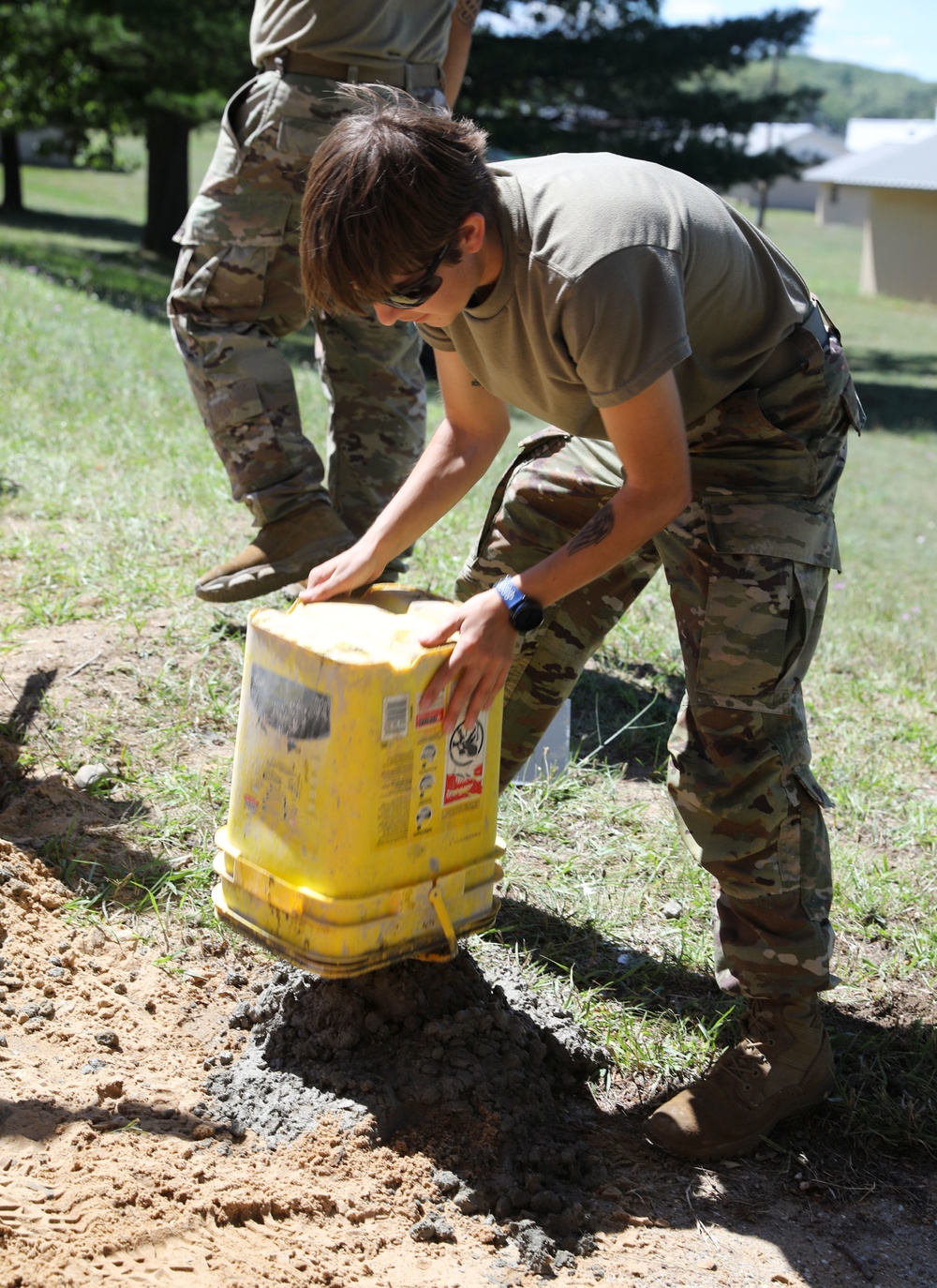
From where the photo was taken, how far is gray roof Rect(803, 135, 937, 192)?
86.5 ft

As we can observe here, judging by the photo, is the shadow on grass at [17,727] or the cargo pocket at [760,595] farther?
the shadow on grass at [17,727]

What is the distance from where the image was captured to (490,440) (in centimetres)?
247

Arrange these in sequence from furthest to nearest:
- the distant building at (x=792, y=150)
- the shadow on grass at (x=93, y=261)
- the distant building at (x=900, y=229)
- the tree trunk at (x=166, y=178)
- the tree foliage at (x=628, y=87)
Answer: the distant building at (x=792, y=150) → the distant building at (x=900, y=229) → the tree trunk at (x=166, y=178) → the tree foliage at (x=628, y=87) → the shadow on grass at (x=93, y=261)

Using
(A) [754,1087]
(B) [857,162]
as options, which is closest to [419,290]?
(A) [754,1087]

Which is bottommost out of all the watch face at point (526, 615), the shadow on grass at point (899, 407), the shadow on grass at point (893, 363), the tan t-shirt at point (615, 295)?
the shadow on grass at point (893, 363)

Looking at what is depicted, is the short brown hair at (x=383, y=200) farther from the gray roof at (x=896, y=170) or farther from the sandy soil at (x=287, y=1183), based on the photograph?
the gray roof at (x=896, y=170)

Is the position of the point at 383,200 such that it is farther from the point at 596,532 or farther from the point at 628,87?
the point at 628,87

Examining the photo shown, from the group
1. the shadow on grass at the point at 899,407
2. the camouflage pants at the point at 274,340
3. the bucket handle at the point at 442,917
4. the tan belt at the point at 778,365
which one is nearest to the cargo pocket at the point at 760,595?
the tan belt at the point at 778,365

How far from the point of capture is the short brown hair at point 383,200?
1812 millimetres

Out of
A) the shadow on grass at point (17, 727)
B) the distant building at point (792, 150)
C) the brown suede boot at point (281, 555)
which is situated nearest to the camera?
the shadow on grass at point (17, 727)

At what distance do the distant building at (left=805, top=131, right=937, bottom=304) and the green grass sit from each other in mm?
22385

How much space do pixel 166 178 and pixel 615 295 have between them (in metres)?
→ 16.2

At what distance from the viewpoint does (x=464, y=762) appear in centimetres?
214

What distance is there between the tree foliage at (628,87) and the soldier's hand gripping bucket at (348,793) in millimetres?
12714
